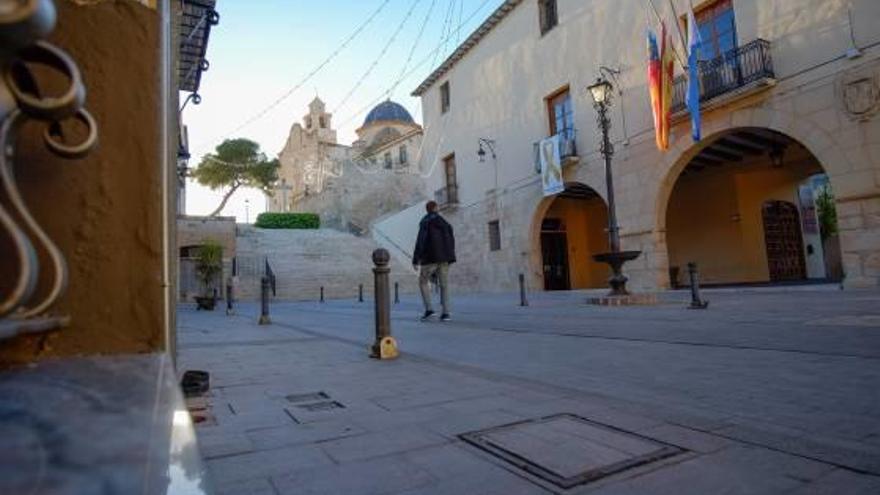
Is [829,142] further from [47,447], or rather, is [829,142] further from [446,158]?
[446,158]

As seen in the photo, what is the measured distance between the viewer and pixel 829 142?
32.5ft

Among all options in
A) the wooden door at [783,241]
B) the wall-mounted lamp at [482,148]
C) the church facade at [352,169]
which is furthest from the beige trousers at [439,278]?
the church facade at [352,169]

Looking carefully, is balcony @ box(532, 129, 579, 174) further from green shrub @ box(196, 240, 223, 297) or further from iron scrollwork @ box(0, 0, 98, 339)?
iron scrollwork @ box(0, 0, 98, 339)

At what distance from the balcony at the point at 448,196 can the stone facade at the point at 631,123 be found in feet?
0.64

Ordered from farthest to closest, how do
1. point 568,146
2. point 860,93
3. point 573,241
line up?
point 573,241
point 568,146
point 860,93

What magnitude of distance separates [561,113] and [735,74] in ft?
19.2

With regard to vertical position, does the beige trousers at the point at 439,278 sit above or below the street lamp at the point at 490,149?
below

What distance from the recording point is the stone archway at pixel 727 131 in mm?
9906

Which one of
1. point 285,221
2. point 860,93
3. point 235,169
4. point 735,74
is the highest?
point 235,169

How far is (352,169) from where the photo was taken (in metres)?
35.6

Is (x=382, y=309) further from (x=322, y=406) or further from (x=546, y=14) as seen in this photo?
(x=546, y=14)

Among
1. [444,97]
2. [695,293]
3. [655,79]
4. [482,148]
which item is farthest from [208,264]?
[695,293]

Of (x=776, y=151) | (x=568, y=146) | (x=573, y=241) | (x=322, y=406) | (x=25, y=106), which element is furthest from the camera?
(x=573, y=241)

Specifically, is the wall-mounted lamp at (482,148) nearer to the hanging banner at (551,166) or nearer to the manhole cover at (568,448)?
the hanging banner at (551,166)
